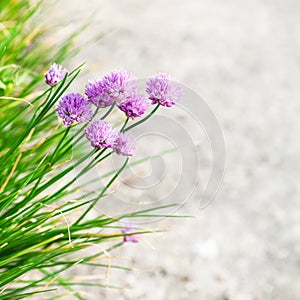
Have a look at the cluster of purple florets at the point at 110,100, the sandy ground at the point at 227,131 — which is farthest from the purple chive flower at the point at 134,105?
the sandy ground at the point at 227,131

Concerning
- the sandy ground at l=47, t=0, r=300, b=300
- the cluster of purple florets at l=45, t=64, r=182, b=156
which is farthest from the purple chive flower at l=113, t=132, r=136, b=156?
the sandy ground at l=47, t=0, r=300, b=300

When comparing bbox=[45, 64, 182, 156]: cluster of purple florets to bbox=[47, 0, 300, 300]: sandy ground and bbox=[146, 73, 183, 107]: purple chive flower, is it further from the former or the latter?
bbox=[47, 0, 300, 300]: sandy ground

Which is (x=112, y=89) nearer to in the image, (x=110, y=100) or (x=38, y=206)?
(x=110, y=100)

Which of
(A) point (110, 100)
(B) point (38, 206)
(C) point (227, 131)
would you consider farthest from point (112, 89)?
(C) point (227, 131)

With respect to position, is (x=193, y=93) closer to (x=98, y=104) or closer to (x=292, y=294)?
(x=292, y=294)

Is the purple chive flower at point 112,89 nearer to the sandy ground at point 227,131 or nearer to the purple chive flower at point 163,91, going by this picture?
the purple chive flower at point 163,91

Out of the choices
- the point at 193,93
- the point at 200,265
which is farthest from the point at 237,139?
the point at 200,265
